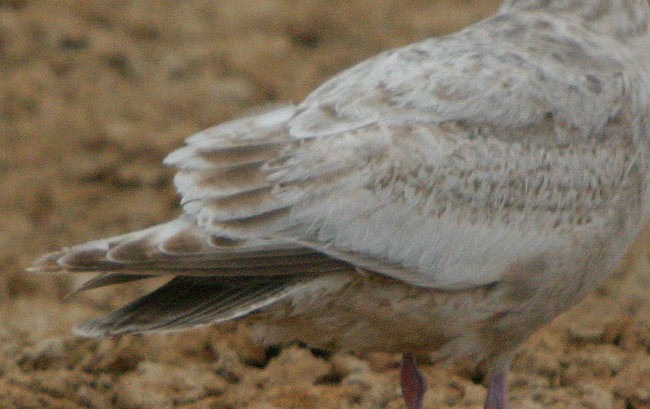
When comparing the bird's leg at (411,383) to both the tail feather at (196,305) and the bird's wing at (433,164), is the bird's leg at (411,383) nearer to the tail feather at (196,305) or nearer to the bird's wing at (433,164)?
the bird's wing at (433,164)

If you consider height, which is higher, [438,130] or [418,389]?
[438,130]

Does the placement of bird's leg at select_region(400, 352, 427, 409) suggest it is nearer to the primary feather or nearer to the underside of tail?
the primary feather

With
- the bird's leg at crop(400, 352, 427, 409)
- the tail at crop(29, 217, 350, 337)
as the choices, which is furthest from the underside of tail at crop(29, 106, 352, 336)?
the bird's leg at crop(400, 352, 427, 409)

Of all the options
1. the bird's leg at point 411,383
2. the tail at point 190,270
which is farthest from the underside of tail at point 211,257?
the bird's leg at point 411,383

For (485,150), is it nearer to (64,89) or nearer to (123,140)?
(123,140)

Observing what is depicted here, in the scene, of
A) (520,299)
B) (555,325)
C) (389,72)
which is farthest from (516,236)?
(555,325)

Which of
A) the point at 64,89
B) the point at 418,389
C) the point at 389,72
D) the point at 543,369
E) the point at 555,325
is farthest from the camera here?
the point at 64,89
